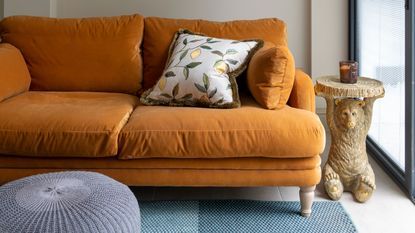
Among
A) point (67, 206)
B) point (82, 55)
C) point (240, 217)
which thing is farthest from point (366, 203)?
point (82, 55)

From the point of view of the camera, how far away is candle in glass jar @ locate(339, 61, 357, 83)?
8.48ft

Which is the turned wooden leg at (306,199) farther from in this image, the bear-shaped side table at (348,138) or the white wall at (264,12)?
the white wall at (264,12)

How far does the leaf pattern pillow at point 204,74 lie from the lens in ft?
8.25

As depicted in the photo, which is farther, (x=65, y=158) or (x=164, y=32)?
(x=164, y=32)

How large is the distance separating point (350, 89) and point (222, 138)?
0.71 m

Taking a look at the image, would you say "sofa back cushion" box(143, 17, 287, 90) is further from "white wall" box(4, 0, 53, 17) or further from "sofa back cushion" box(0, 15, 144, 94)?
"white wall" box(4, 0, 53, 17)

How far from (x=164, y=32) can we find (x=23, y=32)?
32.3 inches

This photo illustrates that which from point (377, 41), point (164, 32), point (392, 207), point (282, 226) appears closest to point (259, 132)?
point (282, 226)

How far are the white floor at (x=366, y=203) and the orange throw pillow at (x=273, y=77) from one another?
1.56 ft

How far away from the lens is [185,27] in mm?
2998

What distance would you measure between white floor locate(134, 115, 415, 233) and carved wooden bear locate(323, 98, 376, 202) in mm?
63

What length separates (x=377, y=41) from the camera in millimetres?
3113

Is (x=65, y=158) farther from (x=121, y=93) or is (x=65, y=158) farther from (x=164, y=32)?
(x=164, y=32)

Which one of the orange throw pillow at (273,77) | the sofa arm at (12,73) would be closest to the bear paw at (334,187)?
the orange throw pillow at (273,77)
